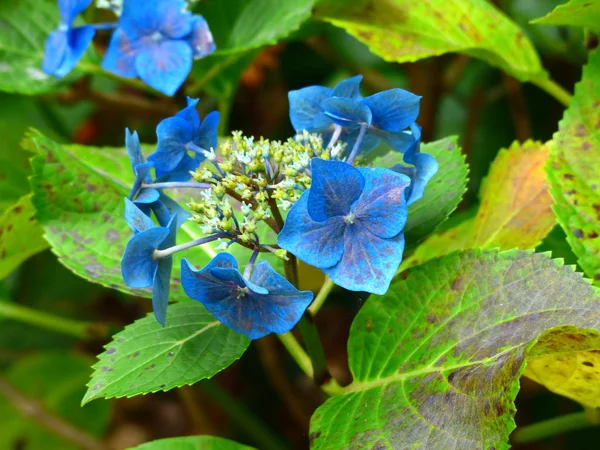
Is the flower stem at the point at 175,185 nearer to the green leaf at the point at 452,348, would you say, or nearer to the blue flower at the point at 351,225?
the blue flower at the point at 351,225

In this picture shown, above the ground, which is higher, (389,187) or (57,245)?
(389,187)

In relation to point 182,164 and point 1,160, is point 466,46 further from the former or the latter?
point 1,160

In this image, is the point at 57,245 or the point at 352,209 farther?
the point at 57,245

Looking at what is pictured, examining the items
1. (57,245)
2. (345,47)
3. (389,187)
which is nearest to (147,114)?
(345,47)

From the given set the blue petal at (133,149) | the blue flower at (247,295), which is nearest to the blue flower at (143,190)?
the blue petal at (133,149)

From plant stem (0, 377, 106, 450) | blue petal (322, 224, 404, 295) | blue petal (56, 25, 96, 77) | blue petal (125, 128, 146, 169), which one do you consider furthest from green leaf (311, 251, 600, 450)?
plant stem (0, 377, 106, 450)
